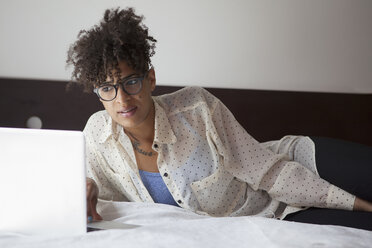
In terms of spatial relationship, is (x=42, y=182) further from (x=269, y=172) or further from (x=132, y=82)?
(x=269, y=172)

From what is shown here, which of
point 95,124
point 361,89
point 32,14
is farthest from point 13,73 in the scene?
point 361,89

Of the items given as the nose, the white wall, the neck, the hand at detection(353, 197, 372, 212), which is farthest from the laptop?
the white wall

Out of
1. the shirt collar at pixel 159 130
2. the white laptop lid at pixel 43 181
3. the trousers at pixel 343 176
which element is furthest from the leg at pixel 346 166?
the white laptop lid at pixel 43 181

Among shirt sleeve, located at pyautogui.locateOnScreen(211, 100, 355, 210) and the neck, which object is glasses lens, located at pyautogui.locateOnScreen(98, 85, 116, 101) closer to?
the neck

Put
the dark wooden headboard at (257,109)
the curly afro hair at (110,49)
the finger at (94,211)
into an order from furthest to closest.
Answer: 1. the dark wooden headboard at (257,109)
2. the curly afro hair at (110,49)
3. the finger at (94,211)

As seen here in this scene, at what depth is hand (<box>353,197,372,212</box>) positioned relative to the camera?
1412 mm

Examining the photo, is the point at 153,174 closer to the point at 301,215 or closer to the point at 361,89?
the point at 301,215

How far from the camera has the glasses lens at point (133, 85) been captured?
135 cm

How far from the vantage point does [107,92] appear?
4.41 ft

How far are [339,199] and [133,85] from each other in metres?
0.76

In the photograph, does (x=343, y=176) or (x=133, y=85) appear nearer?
(x=133, y=85)

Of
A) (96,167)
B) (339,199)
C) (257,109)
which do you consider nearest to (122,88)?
(96,167)

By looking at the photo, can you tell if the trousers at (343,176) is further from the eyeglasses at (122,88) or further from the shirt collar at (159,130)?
the eyeglasses at (122,88)

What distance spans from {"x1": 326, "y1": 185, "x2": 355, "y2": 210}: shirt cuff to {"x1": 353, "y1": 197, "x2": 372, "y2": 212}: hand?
0.05ft
